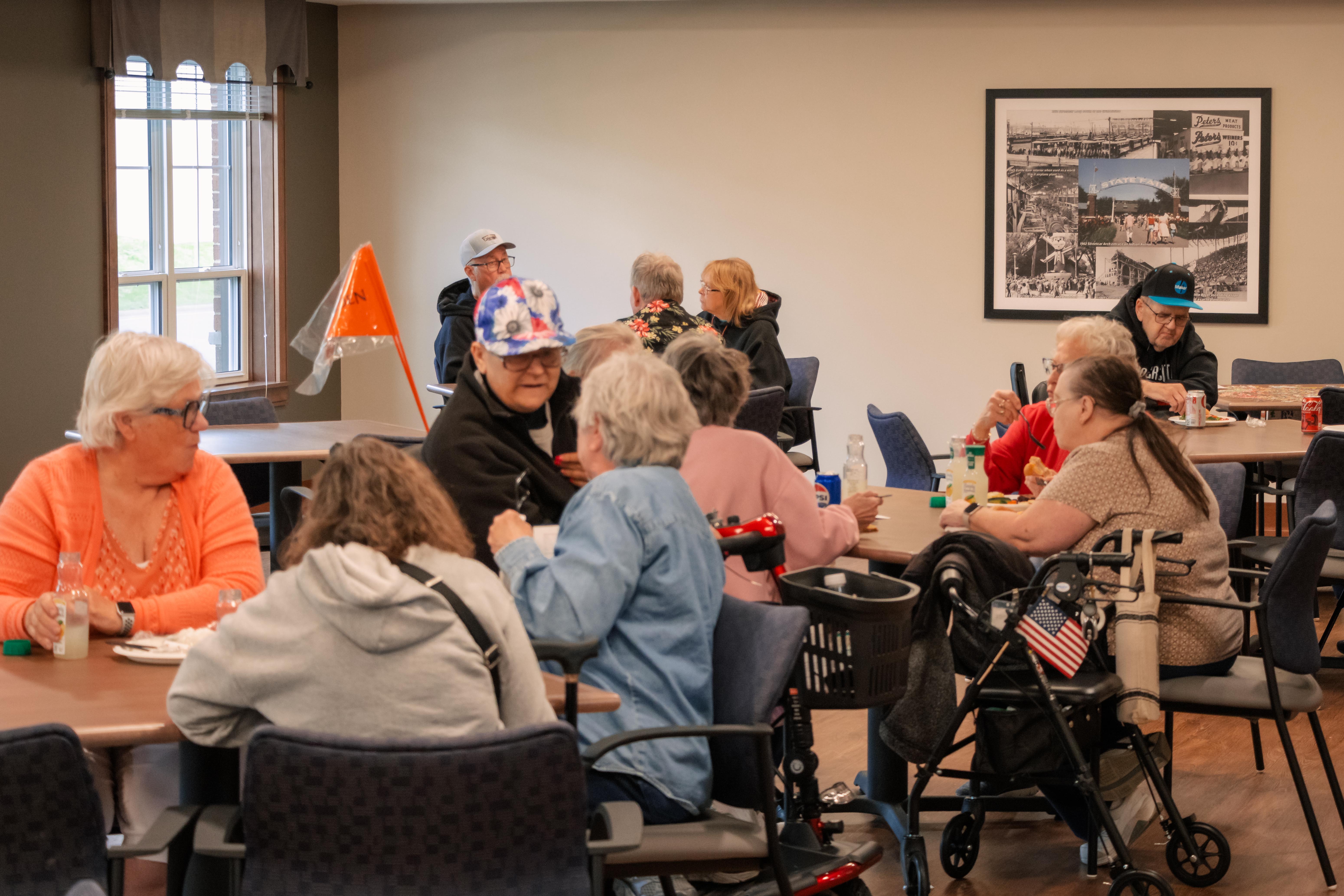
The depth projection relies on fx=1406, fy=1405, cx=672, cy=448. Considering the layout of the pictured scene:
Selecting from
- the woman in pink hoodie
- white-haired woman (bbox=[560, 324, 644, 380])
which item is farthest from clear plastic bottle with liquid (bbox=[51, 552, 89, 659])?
white-haired woman (bbox=[560, 324, 644, 380])

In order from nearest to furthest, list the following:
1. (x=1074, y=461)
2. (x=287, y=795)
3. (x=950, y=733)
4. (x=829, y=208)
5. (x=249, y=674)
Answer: (x=287, y=795), (x=249, y=674), (x=950, y=733), (x=1074, y=461), (x=829, y=208)

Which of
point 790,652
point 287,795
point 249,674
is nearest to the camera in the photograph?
point 287,795

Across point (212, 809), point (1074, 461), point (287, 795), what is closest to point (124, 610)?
point (212, 809)

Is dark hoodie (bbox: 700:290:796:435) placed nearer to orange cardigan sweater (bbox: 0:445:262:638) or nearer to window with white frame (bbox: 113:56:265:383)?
Result: window with white frame (bbox: 113:56:265:383)

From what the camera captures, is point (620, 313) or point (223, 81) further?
point (620, 313)

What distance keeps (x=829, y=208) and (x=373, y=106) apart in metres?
3.05

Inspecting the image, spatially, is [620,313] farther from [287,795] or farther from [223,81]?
[287,795]

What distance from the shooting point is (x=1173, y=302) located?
5734 mm

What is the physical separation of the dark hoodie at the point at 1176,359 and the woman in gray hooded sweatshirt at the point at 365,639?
14.6 feet

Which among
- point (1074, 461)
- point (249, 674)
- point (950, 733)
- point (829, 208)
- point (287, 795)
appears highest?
point (829, 208)

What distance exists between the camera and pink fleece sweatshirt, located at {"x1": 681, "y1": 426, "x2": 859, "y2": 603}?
126 inches

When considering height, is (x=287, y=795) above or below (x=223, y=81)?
below

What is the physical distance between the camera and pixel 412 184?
923cm

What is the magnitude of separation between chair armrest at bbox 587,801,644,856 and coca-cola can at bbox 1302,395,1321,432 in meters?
4.35
